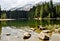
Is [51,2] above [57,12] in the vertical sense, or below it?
above

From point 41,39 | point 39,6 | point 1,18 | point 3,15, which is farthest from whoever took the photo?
point 39,6

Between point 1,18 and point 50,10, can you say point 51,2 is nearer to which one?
point 50,10

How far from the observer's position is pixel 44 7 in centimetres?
3372

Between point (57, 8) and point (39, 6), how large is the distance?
415cm

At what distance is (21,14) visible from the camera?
117 feet

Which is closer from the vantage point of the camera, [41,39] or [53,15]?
[41,39]

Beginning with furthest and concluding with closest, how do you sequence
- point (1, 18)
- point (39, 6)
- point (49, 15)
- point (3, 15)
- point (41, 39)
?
Answer: point (39, 6), point (49, 15), point (1, 18), point (3, 15), point (41, 39)

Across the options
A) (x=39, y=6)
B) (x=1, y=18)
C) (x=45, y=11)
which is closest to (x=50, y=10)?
(x=45, y=11)

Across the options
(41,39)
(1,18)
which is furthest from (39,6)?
(41,39)

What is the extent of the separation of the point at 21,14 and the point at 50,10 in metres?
6.72

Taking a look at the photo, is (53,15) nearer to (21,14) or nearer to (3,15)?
(21,14)

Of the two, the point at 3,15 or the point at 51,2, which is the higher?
the point at 51,2

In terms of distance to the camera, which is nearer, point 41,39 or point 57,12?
point 41,39

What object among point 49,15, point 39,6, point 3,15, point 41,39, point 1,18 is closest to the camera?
point 41,39
